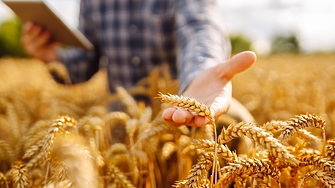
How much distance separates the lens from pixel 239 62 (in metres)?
1.17

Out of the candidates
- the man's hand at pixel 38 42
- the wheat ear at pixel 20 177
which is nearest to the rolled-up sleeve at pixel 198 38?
the wheat ear at pixel 20 177

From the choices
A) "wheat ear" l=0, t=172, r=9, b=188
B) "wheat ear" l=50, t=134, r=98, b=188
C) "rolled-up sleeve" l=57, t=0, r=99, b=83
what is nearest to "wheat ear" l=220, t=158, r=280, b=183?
"wheat ear" l=50, t=134, r=98, b=188

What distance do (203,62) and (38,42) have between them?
59.8 inches

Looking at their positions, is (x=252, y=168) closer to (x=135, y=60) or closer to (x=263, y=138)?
(x=263, y=138)

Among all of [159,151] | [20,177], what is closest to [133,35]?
[159,151]

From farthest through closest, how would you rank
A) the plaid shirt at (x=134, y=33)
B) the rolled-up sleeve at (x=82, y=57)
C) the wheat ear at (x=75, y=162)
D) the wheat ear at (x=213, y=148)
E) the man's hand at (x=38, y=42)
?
the rolled-up sleeve at (x=82, y=57)
the man's hand at (x=38, y=42)
the plaid shirt at (x=134, y=33)
the wheat ear at (x=213, y=148)
the wheat ear at (x=75, y=162)

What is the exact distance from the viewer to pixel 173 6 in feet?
7.45

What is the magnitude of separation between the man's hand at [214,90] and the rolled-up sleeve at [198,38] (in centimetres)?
15

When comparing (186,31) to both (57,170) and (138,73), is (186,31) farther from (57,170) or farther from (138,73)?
(57,170)

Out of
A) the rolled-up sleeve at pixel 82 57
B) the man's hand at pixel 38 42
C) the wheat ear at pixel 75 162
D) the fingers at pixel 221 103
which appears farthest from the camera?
the rolled-up sleeve at pixel 82 57

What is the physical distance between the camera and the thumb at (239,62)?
3.81ft

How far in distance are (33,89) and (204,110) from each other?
327 centimetres

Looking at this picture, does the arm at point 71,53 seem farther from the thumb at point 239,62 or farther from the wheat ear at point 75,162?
the wheat ear at point 75,162

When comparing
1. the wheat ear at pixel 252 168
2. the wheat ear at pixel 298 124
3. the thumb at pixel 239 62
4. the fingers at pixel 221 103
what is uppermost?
the thumb at pixel 239 62
